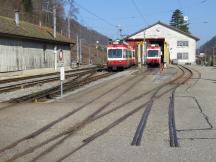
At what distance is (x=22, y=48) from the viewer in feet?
161

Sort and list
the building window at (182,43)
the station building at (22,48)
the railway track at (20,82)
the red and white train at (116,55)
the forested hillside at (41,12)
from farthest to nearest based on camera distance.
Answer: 1. the building window at (182,43)
2. the forested hillside at (41,12)
3. the red and white train at (116,55)
4. the station building at (22,48)
5. the railway track at (20,82)

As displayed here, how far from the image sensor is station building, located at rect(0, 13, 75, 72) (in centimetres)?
4462

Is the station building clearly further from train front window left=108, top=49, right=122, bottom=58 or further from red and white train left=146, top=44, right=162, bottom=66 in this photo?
red and white train left=146, top=44, right=162, bottom=66

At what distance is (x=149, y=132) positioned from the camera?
1212 cm

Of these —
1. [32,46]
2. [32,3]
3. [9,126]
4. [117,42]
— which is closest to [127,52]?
[117,42]

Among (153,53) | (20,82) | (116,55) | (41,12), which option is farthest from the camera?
(41,12)

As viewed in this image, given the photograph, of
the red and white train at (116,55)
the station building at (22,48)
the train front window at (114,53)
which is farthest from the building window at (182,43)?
the train front window at (114,53)

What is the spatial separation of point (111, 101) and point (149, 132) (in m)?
7.23

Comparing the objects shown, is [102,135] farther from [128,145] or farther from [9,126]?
[9,126]

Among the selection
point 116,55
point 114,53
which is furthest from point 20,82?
point 114,53

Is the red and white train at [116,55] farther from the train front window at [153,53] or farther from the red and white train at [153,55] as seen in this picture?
the train front window at [153,53]

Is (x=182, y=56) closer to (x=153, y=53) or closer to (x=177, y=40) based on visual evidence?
(x=177, y=40)

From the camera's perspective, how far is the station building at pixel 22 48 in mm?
44625

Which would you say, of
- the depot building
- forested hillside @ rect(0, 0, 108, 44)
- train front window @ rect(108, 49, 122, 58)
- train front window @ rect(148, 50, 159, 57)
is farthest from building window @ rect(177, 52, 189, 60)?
train front window @ rect(108, 49, 122, 58)
